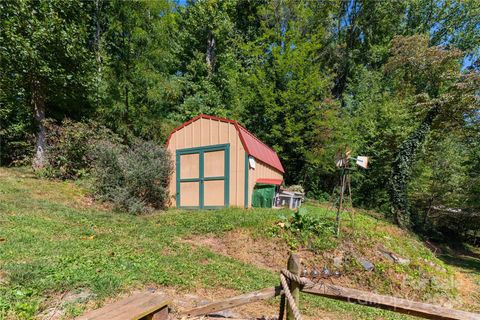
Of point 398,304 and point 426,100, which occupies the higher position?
point 426,100

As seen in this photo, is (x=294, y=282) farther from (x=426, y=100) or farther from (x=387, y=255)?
(x=426, y=100)

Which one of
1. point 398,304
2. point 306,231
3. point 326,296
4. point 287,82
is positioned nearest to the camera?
point 398,304

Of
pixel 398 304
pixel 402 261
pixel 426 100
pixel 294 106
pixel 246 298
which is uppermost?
pixel 294 106

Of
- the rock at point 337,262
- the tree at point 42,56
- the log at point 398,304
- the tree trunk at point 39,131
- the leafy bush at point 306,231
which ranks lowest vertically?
the rock at point 337,262

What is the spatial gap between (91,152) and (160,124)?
5044 mm

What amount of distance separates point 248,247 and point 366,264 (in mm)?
2526

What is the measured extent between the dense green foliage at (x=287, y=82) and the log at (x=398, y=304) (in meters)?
11.1

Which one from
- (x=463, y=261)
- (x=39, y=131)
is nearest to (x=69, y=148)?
(x=39, y=131)

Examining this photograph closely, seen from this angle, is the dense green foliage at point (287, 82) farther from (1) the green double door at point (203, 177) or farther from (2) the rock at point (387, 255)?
(2) the rock at point (387, 255)

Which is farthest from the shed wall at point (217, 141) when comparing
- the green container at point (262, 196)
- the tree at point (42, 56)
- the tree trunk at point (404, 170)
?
the tree trunk at point (404, 170)

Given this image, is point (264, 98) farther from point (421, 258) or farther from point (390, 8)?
point (390, 8)

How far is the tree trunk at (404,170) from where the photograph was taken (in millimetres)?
11219

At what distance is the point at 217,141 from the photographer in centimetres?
879

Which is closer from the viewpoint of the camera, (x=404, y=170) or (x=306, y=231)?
(x=306, y=231)
